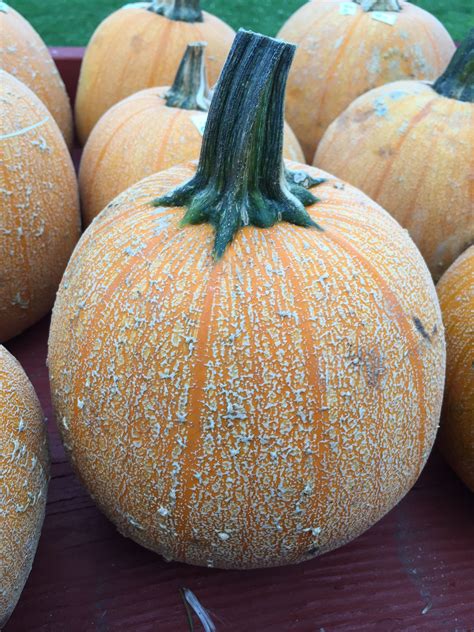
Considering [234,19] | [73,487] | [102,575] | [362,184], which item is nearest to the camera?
[102,575]

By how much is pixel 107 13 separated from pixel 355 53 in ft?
9.95

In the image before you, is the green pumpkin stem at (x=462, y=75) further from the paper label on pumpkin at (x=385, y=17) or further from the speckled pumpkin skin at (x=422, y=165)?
the paper label on pumpkin at (x=385, y=17)

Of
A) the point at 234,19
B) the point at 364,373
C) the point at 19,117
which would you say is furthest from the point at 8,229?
the point at 234,19

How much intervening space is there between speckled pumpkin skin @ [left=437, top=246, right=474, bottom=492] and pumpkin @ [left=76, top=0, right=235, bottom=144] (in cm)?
113

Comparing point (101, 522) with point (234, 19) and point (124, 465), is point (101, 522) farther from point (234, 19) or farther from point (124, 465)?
point (234, 19)

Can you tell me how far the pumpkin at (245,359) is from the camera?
891 millimetres

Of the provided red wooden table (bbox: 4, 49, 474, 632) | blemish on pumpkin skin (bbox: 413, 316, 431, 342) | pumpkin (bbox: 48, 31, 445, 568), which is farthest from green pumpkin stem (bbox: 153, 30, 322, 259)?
red wooden table (bbox: 4, 49, 474, 632)

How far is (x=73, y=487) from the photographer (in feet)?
4.21

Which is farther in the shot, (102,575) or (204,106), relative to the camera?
(204,106)

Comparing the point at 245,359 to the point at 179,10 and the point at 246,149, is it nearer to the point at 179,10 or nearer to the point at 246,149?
the point at 246,149

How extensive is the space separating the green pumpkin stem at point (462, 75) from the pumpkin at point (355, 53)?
45cm

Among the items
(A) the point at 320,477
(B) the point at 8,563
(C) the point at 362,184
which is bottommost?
(B) the point at 8,563

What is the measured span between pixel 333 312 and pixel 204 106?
3.01ft

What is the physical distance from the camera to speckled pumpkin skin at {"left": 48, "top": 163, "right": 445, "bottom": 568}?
89 centimetres
